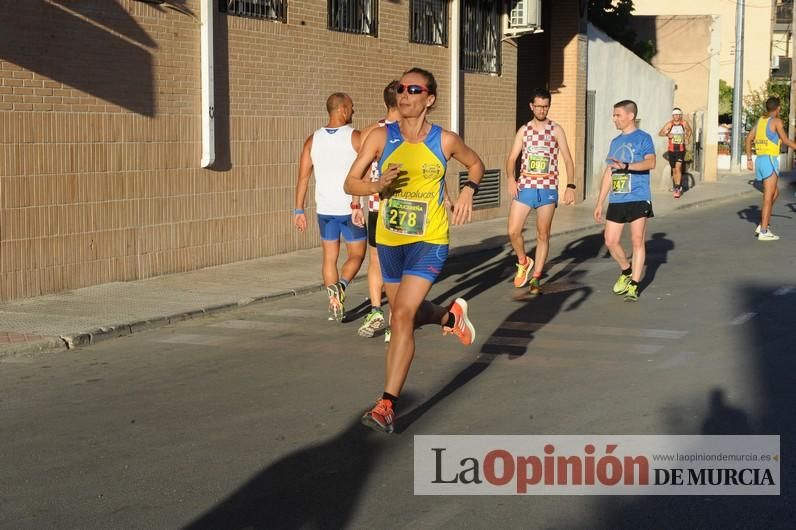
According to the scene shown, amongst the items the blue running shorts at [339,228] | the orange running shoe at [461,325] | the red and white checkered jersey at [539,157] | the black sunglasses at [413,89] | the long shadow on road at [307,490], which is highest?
the black sunglasses at [413,89]

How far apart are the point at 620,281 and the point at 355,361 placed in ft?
13.7

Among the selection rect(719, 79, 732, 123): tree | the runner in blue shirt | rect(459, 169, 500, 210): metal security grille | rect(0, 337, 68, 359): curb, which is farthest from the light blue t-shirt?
rect(719, 79, 732, 123): tree

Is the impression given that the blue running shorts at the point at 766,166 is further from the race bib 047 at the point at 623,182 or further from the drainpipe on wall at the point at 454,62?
the race bib 047 at the point at 623,182

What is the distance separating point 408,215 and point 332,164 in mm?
3344

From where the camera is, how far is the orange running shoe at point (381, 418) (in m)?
6.62

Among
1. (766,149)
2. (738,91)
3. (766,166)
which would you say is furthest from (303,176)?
(738,91)

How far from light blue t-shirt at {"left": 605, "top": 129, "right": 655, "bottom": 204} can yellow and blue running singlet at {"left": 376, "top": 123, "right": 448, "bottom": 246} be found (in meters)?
5.10

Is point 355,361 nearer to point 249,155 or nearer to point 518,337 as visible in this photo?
point 518,337

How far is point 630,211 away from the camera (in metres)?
11.9

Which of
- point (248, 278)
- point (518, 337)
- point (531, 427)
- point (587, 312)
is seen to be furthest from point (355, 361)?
point (248, 278)

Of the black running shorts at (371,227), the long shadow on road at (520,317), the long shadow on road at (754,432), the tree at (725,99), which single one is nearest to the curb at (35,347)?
the black running shorts at (371,227)

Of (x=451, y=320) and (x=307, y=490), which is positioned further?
(x=451, y=320)

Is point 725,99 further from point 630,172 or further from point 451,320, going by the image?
point 451,320

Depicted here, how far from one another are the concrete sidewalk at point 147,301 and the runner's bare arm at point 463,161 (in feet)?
12.7
